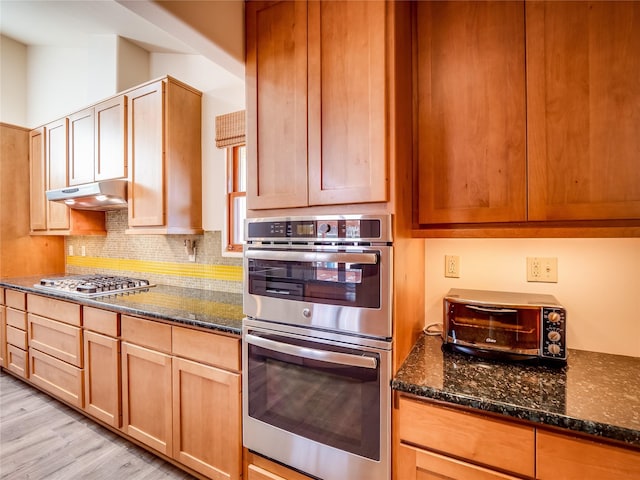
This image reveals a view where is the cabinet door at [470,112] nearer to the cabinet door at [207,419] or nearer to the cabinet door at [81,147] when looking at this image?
the cabinet door at [207,419]

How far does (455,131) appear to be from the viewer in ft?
4.32

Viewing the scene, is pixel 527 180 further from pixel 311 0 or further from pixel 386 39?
pixel 311 0

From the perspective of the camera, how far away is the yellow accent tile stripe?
7.98 ft

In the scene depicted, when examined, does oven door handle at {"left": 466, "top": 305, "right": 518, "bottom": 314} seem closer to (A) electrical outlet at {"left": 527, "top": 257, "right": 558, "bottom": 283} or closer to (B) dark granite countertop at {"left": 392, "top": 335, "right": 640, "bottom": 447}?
(B) dark granite countertop at {"left": 392, "top": 335, "right": 640, "bottom": 447}

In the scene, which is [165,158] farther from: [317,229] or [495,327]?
[495,327]

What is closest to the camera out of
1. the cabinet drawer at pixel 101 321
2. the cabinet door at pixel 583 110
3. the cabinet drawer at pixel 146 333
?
the cabinet door at pixel 583 110

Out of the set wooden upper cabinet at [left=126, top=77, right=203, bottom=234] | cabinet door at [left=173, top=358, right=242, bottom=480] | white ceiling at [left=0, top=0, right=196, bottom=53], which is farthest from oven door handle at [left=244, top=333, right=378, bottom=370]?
white ceiling at [left=0, top=0, right=196, bottom=53]

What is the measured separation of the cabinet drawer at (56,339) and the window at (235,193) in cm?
122

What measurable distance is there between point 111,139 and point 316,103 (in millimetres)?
2098

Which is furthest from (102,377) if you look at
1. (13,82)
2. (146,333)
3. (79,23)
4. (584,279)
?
(13,82)

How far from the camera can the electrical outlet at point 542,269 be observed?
1.39 metres

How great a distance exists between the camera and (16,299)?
2869 mm

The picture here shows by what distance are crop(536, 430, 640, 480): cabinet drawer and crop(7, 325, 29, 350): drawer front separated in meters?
3.66

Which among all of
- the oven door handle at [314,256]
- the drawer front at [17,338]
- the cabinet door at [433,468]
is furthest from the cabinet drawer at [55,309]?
the cabinet door at [433,468]
